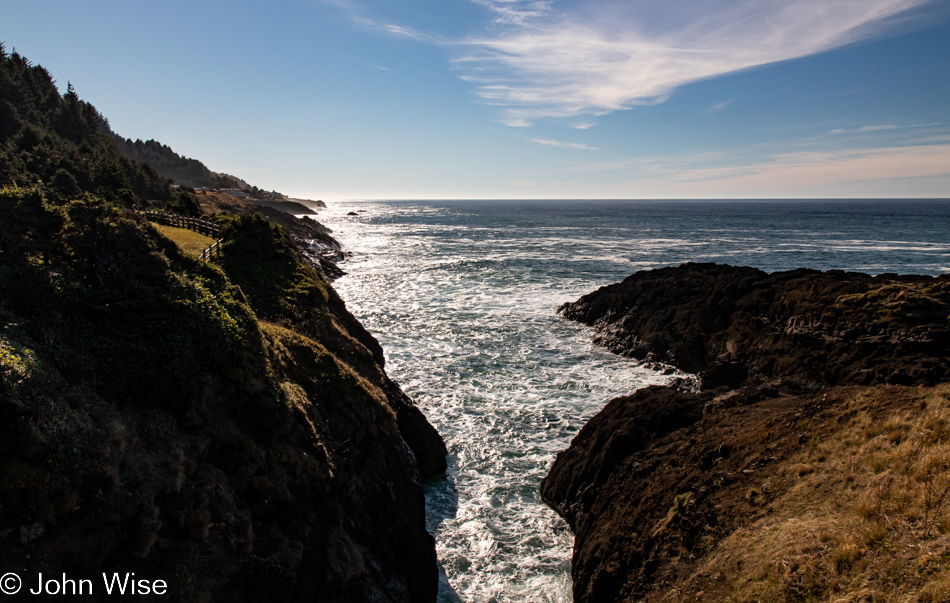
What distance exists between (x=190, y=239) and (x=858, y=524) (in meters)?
26.9

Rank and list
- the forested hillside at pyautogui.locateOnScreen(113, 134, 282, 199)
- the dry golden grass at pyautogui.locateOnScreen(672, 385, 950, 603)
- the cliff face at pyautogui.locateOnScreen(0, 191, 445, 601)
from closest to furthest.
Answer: the cliff face at pyautogui.locateOnScreen(0, 191, 445, 601), the dry golden grass at pyautogui.locateOnScreen(672, 385, 950, 603), the forested hillside at pyautogui.locateOnScreen(113, 134, 282, 199)

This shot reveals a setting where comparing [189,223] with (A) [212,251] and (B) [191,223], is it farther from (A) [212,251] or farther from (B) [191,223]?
(A) [212,251]

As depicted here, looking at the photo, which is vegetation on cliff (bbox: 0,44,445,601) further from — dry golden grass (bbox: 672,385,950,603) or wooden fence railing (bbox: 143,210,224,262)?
wooden fence railing (bbox: 143,210,224,262)

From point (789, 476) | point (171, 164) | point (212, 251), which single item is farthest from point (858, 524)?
point (171, 164)

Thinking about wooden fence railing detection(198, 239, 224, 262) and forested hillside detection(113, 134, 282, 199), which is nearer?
wooden fence railing detection(198, 239, 224, 262)

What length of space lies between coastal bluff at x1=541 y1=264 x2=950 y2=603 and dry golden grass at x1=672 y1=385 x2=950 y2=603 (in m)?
Answer: 0.02

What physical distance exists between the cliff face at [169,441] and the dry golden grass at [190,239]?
9.94 meters

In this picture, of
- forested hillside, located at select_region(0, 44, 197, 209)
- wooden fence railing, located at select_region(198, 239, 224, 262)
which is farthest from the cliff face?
forested hillside, located at select_region(0, 44, 197, 209)

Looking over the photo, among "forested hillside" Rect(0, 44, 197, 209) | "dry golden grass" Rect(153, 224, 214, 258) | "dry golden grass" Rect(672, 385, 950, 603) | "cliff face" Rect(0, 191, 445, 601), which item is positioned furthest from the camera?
"forested hillside" Rect(0, 44, 197, 209)

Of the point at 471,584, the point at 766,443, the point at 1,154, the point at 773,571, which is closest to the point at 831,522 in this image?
the point at 773,571

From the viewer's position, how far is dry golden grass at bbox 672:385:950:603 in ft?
23.0

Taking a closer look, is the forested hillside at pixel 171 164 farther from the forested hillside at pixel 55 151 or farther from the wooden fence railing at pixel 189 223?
the wooden fence railing at pixel 189 223

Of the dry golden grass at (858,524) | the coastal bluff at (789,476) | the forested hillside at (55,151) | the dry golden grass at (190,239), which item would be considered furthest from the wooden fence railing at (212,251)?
the dry golden grass at (858,524)

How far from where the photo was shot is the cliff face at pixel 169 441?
265 inches
